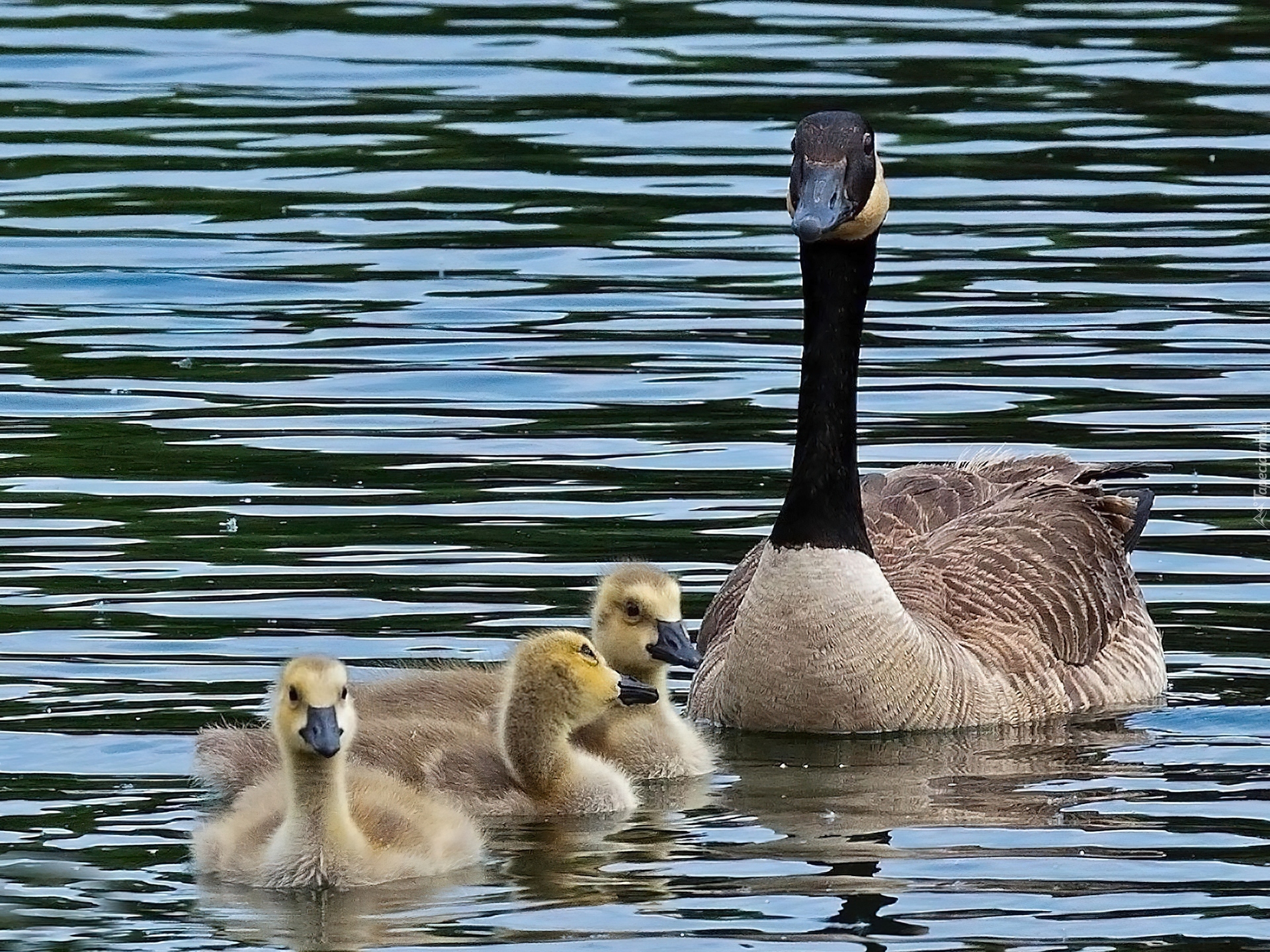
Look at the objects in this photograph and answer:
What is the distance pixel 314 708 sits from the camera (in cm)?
955

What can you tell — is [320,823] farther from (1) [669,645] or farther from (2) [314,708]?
(1) [669,645]

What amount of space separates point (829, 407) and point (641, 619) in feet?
4.84

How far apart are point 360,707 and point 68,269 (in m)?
9.87

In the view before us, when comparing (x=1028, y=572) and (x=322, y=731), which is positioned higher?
(x=1028, y=572)

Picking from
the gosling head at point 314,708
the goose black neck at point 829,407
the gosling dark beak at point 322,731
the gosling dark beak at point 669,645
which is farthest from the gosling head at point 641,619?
the gosling dark beak at point 322,731

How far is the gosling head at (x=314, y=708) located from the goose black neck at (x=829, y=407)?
2875 mm

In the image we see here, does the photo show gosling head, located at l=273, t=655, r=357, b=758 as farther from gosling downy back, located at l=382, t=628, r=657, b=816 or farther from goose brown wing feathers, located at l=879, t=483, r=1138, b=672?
goose brown wing feathers, located at l=879, t=483, r=1138, b=672

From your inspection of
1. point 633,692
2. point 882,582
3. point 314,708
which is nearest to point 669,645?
point 633,692

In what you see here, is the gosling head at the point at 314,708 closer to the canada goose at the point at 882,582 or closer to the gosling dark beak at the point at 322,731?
the gosling dark beak at the point at 322,731

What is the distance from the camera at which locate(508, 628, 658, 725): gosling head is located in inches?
425

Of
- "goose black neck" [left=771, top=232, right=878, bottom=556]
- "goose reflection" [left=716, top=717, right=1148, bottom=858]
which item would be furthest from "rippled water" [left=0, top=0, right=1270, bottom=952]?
"goose black neck" [left=771, top=232, right=878, bottom=556]

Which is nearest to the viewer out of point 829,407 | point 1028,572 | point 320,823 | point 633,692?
point 320,823

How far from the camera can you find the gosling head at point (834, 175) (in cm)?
1207

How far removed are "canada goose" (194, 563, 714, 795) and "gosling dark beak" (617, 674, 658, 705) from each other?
12.7 inches
